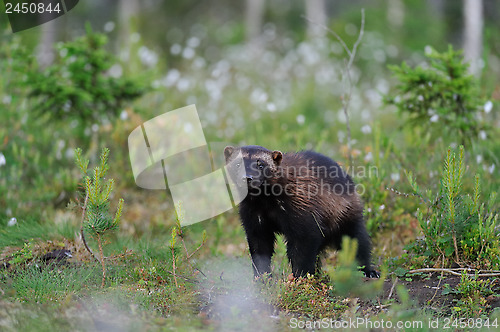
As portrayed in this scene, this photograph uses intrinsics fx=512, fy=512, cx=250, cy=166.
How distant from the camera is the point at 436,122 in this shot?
19.3ft

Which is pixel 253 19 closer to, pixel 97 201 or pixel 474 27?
pixel 474 27

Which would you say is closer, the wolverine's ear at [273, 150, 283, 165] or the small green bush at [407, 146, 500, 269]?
the small green bush at [407, 146, 500, 269]

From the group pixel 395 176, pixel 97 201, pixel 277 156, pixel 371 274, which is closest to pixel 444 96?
pixel 395 176

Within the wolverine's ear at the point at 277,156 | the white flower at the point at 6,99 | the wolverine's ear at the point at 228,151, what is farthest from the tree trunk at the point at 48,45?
the wolverine's ear at the point at 277,156

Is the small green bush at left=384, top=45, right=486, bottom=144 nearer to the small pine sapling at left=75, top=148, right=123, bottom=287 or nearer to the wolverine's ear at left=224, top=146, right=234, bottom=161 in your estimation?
the wolverine's ear at left=224, top=146, right=234, bottom=161

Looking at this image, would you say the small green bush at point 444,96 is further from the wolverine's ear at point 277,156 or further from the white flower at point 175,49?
the white flower at point 175,49

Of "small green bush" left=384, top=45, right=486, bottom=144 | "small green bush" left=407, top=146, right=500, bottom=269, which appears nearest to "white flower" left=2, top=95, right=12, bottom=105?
"small green bush" left=384, top=45, right=486, bottom=144

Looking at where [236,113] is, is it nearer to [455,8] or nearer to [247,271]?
[247,271]

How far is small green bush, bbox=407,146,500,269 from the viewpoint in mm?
3883

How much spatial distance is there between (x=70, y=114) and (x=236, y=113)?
2895mm

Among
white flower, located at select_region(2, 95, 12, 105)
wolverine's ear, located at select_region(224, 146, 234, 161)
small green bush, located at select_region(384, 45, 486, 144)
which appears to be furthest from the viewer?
white flower, located at select_region(2, 95, 12, 105)

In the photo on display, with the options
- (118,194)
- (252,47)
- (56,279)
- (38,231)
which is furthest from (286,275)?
(252,47)

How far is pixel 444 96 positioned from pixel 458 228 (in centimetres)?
209

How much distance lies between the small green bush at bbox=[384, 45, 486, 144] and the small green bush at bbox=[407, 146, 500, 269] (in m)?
1.74
